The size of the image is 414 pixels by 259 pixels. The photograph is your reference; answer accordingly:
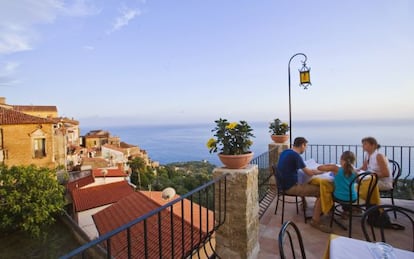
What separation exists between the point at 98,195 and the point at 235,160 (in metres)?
16.0

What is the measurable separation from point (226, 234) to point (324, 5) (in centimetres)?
632

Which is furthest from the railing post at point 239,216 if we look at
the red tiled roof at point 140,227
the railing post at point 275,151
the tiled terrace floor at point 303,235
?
the red tiled roof at point 140,227

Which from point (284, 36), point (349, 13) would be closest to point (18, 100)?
point (284, 36)

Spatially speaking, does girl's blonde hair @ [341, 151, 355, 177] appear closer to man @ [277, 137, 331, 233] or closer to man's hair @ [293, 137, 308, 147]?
man @ [277, 137, 331, 233]

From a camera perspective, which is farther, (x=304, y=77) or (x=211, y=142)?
(x=304, y=77)

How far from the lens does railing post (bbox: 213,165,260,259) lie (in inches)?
87.3

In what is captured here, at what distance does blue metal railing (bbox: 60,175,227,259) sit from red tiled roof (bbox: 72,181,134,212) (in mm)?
4176

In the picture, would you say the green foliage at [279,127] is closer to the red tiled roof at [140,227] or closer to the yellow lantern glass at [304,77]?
the yellow lantern glass at [304,77]

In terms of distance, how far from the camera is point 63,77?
94.3 ft

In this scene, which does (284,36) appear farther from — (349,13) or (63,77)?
(63,77)

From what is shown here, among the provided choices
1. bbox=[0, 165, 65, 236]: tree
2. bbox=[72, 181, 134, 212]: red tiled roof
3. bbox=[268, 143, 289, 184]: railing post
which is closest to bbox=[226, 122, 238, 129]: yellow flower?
bbox=[268, 143, 289, 184]: railing post

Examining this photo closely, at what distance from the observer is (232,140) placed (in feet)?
7.66

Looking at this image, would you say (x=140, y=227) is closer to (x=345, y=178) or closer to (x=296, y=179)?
(x=296, y=179)

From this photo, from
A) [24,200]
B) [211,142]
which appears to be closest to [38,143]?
[24,200]
